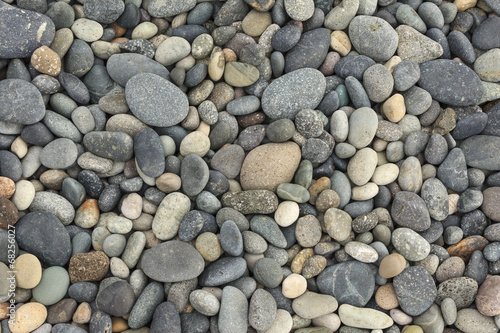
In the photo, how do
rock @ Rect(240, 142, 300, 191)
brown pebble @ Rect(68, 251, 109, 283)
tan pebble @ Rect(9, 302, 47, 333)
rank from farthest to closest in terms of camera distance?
rock @ Rect(240, 142, 300, 191) → brown pebble @ Rect(68, 251, 109, 283) → tan pebble @ Rect(9, 302, 47, 333)

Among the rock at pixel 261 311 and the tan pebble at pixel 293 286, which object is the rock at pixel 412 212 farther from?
the rock at pixel 261 311

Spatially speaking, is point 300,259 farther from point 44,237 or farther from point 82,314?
point 44,237

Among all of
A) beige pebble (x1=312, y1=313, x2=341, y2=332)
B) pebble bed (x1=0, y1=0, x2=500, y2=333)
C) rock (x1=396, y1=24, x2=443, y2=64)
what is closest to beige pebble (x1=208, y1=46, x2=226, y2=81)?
pebble bed (x1=0, y1=0, x2=500, y2=333)

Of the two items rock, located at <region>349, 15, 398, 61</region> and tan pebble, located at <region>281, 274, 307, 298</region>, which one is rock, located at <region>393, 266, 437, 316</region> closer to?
tan pebble, located at <region>281, 274, 307, 298</region>

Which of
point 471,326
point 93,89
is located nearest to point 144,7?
point 93,89

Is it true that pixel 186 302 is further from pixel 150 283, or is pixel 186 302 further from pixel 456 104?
pixel 456 104

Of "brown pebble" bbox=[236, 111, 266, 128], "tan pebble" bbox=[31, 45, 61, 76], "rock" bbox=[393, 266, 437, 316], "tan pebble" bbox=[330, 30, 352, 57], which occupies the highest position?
"tan pebble" bbox=[330, 30, 352, 57]

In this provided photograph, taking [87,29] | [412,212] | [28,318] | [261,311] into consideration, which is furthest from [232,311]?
[87,29]

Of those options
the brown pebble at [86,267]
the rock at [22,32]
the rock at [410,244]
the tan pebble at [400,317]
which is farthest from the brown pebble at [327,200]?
the rock at [22,32]
